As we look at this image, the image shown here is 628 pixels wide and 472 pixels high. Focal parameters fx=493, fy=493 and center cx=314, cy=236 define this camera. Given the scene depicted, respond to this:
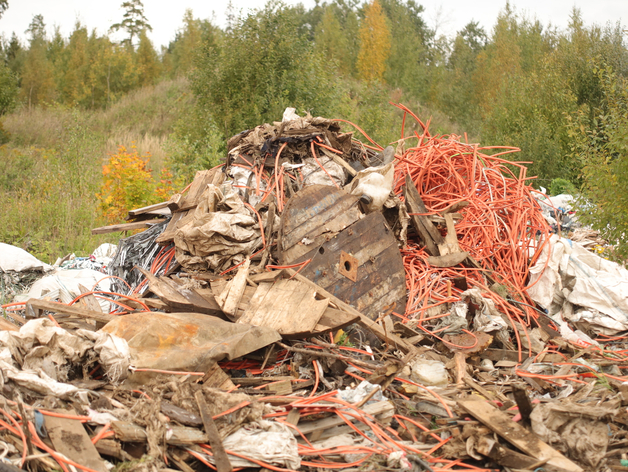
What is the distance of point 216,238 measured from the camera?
13.9 ft

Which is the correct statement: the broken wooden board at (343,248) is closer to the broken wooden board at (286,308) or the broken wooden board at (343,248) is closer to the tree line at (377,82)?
Result: the broken wooden board at (286,308)

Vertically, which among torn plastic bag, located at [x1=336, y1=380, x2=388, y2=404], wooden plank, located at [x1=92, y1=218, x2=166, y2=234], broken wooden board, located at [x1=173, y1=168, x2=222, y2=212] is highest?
broken wooden board, located at [x1=173, y1=168, x2=222, y2=212]

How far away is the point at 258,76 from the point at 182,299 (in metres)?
7.20

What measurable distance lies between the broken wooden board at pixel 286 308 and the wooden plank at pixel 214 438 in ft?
2.89

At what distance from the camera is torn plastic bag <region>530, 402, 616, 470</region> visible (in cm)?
264

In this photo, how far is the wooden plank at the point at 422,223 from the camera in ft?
16.3

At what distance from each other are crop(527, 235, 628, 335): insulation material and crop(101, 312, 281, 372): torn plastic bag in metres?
2.81

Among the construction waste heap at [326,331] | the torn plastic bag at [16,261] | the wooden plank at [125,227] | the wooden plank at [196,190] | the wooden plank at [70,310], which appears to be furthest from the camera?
the wooden plank at [125,227]

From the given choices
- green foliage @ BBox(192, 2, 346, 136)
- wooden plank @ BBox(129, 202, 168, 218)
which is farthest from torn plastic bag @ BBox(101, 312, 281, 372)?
green foliage @ BBox(192, 2, 346, 136)

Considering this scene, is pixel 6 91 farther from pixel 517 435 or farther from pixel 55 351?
pixel 517 435

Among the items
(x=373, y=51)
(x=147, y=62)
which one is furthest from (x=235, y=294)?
(x=147, y=62)

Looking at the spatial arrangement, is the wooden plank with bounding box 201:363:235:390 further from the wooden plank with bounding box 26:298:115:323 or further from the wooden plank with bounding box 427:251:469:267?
the wooden plank with bounding box 427:251:469:267

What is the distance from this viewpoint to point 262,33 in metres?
10.3

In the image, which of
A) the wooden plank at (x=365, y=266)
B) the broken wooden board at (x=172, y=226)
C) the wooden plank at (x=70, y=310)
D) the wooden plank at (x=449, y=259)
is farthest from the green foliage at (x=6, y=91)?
the wooden plank at (x=449, y=259)
